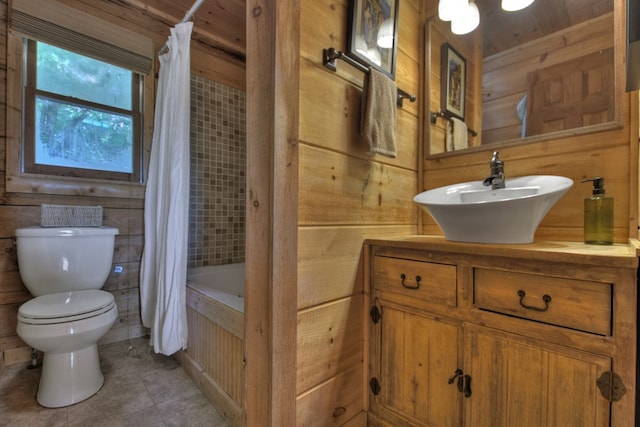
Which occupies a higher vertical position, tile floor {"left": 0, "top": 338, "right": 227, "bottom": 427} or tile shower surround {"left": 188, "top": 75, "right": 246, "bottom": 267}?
tile shower surround {"left": 188, "top": 75, "right": 246, "bottom": 267}

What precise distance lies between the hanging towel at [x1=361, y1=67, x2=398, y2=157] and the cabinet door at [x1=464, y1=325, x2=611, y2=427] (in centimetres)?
70

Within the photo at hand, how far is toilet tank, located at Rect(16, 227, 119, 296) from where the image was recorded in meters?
1.53

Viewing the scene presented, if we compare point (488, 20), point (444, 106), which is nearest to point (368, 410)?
point (444, 106)

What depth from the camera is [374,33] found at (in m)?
1.18

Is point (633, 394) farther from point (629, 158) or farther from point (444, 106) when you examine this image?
point (444, 106)

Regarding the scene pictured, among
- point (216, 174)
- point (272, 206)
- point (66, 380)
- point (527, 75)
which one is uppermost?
point (527, 75)

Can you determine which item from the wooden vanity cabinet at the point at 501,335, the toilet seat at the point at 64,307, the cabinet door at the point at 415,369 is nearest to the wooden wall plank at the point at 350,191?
the wooden vanity cabinet at the point at 501,335

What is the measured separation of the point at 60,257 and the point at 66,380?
2.05 feet

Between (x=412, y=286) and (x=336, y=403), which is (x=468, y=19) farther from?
(x=336, y=403)

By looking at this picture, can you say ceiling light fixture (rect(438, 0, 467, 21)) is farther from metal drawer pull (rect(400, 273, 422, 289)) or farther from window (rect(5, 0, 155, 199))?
window (rect(5, 0, 155, 199))

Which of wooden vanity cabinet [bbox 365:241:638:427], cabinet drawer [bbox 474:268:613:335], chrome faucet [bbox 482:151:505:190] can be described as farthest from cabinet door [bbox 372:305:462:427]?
chrome faucet [bbox 482:151:505:190]

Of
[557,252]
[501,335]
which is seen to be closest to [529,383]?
[501,335]

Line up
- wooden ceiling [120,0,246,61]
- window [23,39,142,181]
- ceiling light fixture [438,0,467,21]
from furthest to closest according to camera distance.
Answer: wooden ceiling [120,0,246,61] < window [23,39,142,181] < ceiling light fixture [438,0,467,21]

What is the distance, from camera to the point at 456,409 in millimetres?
907
